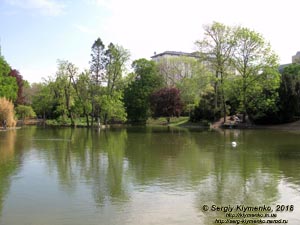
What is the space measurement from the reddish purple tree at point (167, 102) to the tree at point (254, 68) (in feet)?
54.0

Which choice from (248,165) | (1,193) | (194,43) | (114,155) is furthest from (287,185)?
(194,43)

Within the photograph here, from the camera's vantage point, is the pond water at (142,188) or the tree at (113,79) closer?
the pond water at (142,188)

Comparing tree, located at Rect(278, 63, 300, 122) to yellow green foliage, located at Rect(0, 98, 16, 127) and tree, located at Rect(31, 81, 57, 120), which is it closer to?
yellow green foliage, located at Rect(0, 98, 16, 127)

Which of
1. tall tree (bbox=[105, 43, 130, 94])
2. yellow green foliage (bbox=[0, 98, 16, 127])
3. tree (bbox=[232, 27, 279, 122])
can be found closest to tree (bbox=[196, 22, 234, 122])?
tree (bbox=[232, 27, 279, 122])

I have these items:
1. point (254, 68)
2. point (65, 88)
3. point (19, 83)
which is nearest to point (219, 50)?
point (254, 68)

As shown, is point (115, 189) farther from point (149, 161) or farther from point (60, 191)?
point (149, 161)

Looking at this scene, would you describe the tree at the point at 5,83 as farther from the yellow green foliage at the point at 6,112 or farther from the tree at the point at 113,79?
the tree at the point at 113,79

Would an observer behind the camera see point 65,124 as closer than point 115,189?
No

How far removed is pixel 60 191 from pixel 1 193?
165cm

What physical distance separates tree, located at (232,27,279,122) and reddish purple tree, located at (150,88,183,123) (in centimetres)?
1646

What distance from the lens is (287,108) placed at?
5212 centimetres

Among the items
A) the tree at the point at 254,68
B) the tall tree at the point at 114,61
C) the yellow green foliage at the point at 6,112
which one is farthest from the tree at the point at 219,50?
the yellow green foliage at the point at 6,112

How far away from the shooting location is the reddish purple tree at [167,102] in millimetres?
68688

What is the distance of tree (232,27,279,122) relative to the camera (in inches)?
2068
